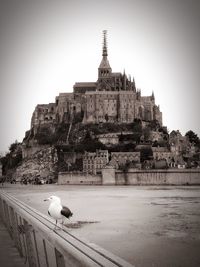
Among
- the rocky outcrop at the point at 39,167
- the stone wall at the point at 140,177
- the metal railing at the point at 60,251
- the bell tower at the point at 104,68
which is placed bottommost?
the metal railing at the point at 60,251

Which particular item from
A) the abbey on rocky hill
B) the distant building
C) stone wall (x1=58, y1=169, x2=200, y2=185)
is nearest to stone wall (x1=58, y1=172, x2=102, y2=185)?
stone wall (x1=58, y1=169, x2=200, y2=185)

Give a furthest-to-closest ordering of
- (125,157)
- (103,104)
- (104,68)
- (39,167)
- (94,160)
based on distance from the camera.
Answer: (104,68) < (103,104) < (39,167) < (125,157) < (94,160)

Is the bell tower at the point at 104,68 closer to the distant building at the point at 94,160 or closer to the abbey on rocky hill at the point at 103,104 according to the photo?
the abbey on rocky hill at the point at 103,104

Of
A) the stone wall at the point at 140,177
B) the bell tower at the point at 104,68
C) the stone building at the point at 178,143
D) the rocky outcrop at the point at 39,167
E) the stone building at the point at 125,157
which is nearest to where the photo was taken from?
the stone wall at the point at 140,177

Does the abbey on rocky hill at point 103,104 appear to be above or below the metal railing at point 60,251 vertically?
above

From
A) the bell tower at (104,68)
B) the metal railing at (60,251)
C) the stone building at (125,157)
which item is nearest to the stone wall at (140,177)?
the stone building at (125,157)

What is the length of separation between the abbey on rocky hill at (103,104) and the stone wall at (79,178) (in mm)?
22388

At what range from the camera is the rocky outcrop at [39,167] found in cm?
8482

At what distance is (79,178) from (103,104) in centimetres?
2614

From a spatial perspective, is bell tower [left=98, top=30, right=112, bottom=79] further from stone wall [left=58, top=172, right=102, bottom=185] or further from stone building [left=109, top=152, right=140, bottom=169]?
stone wall [left=58, top=172, right=102, bottom=185]

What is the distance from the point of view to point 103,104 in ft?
310

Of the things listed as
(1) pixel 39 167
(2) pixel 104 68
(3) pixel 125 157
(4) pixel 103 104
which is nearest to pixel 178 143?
(3) pixel 125 157

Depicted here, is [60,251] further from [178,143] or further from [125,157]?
[178,143]

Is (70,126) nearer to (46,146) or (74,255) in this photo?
(46,146)
